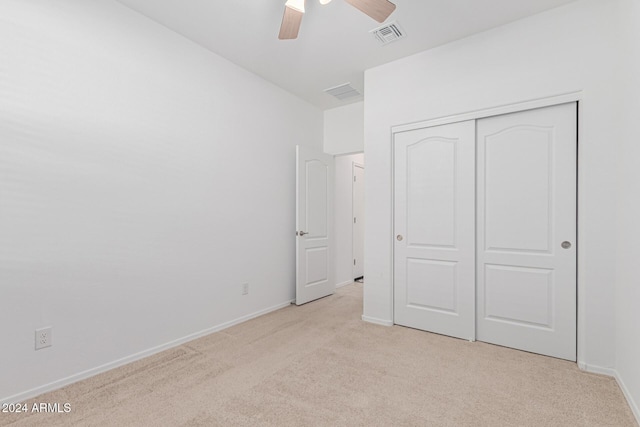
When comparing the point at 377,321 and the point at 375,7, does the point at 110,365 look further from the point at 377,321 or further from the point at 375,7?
the point at 375,7

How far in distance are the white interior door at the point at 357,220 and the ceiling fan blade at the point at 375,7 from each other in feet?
11.5

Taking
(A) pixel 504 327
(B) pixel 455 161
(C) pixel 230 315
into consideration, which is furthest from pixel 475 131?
(C) pixel 230 315

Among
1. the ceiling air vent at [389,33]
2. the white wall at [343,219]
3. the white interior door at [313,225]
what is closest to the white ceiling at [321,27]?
the ceiling air vent at [389,33]

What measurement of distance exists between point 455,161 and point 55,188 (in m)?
3.20

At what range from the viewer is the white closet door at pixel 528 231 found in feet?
8.10

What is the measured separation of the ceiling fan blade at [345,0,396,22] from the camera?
195cm

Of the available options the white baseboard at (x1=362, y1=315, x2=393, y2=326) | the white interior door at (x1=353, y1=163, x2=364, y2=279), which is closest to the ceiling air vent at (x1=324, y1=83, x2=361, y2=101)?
the white interior door at (x1=353, y1=163, x2=364, y2=279)

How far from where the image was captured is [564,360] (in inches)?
96.8

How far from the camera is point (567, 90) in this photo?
243 centimetres

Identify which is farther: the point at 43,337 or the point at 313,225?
the point at 313,225

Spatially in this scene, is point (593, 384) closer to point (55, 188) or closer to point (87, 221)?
point (87, 221)

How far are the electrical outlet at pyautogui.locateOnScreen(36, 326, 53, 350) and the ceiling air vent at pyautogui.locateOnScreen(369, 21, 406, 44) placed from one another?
10.9 feet

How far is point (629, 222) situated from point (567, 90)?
1.12m

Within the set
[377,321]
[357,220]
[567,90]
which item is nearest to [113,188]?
[377,321]
